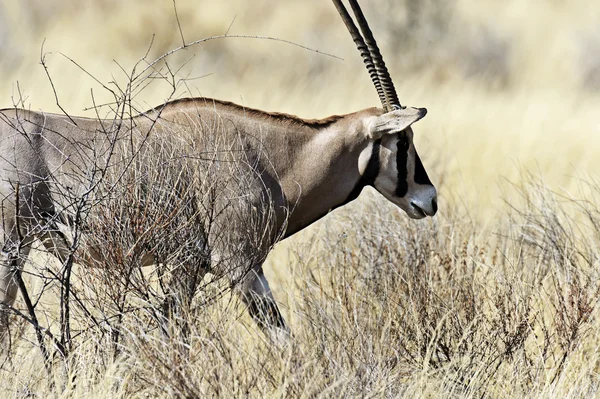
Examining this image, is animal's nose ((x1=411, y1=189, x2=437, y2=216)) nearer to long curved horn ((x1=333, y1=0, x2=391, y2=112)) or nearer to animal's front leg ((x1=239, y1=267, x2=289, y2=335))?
long curved horn ((x1=333, y1=0, x2=391, y2=112))

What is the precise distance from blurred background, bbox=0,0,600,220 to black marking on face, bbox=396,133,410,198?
3.43 feet

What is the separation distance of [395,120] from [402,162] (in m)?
0.27

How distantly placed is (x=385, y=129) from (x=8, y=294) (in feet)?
7.38

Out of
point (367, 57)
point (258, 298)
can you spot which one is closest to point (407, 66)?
point (367, 57)

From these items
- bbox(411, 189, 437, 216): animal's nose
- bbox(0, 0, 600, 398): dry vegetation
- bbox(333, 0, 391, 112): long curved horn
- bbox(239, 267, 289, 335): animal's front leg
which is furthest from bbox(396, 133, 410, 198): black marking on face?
bbox(239, 267, 289, 335): animal's front leg

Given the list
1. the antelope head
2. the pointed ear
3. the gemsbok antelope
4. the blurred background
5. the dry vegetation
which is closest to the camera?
the dry vegetation

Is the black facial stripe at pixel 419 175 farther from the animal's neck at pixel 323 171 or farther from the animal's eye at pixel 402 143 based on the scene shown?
the animal's neck at pixel 323 171

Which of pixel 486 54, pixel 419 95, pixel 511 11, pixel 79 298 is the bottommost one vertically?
pixel 79 298

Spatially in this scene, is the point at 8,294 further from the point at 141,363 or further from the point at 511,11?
the point at 511,11

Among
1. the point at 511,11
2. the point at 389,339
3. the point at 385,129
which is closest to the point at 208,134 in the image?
the point at 385,129

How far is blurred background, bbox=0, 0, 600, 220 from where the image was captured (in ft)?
42.4

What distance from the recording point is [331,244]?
7.05 metres

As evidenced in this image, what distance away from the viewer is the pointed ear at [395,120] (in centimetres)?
604

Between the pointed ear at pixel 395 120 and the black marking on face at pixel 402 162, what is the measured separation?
128 mm
